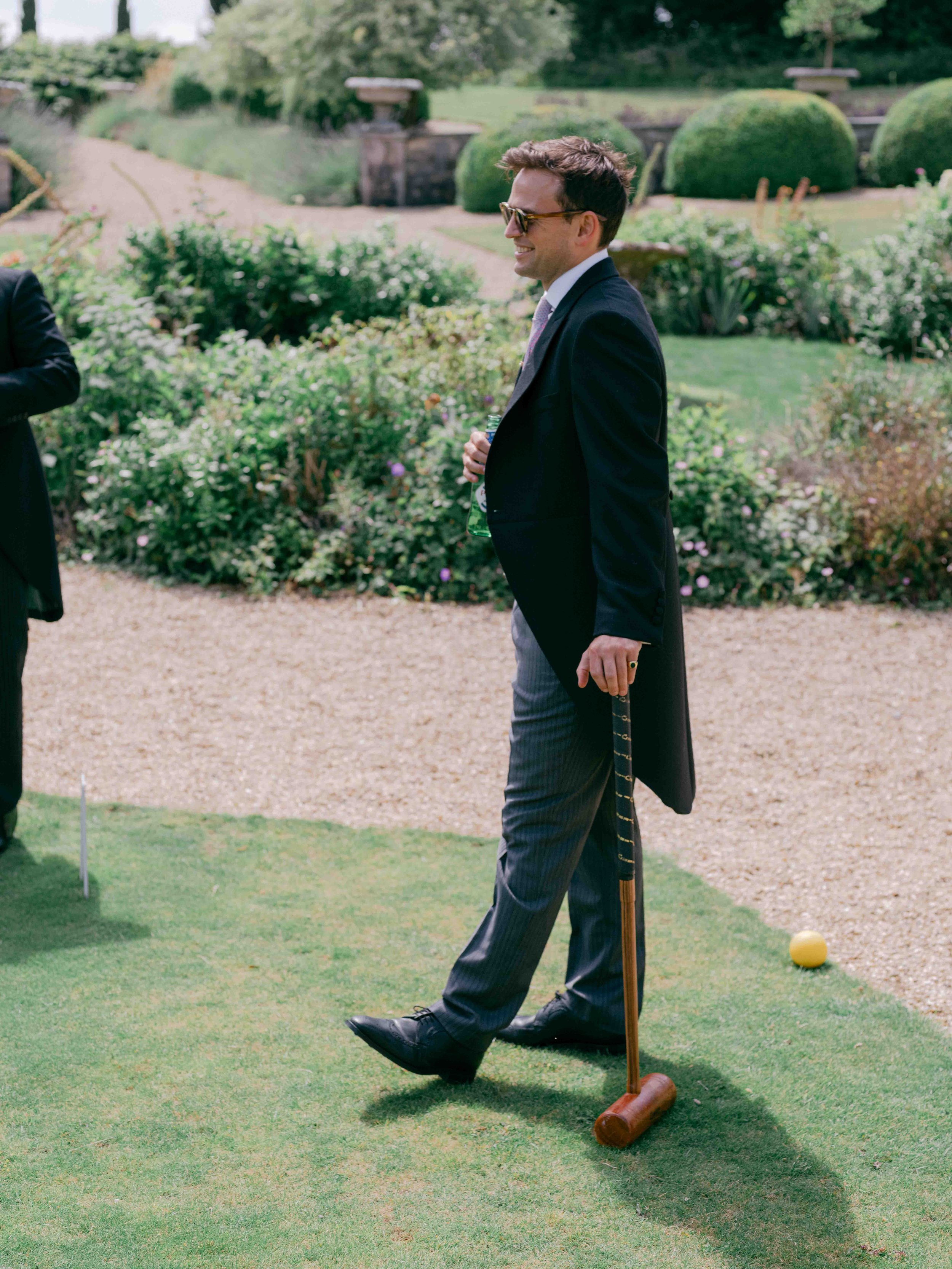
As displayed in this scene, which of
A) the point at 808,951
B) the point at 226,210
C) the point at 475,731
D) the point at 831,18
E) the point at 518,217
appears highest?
the point at 831,18

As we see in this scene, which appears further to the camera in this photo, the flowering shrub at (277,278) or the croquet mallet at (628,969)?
the flowering shrub at (277,278)

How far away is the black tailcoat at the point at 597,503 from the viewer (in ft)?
8.21

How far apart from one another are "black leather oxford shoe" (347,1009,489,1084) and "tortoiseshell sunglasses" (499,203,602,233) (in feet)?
5.37

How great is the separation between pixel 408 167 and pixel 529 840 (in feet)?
55.5

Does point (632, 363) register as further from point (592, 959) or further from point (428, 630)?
point (428, 630)

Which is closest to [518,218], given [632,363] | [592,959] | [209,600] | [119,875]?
[632,363]

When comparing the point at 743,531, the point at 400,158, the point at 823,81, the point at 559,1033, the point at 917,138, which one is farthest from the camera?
the point at 823,81

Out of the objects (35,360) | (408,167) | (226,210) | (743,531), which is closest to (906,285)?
(743,531)

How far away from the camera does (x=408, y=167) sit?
18172 millimetres

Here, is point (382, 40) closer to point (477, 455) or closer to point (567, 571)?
point (477, 455)

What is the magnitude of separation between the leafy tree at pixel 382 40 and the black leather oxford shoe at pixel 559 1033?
20279 mm

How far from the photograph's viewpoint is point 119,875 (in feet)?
12.9

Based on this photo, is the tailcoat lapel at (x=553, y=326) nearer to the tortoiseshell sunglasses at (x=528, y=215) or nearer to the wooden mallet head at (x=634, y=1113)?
the tortoiseshell sunglasses at (x=528, y=215)

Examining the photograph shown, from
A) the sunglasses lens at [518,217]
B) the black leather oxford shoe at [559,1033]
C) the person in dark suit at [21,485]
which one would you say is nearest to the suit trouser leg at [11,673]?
the person in dark suit at [21,485]
